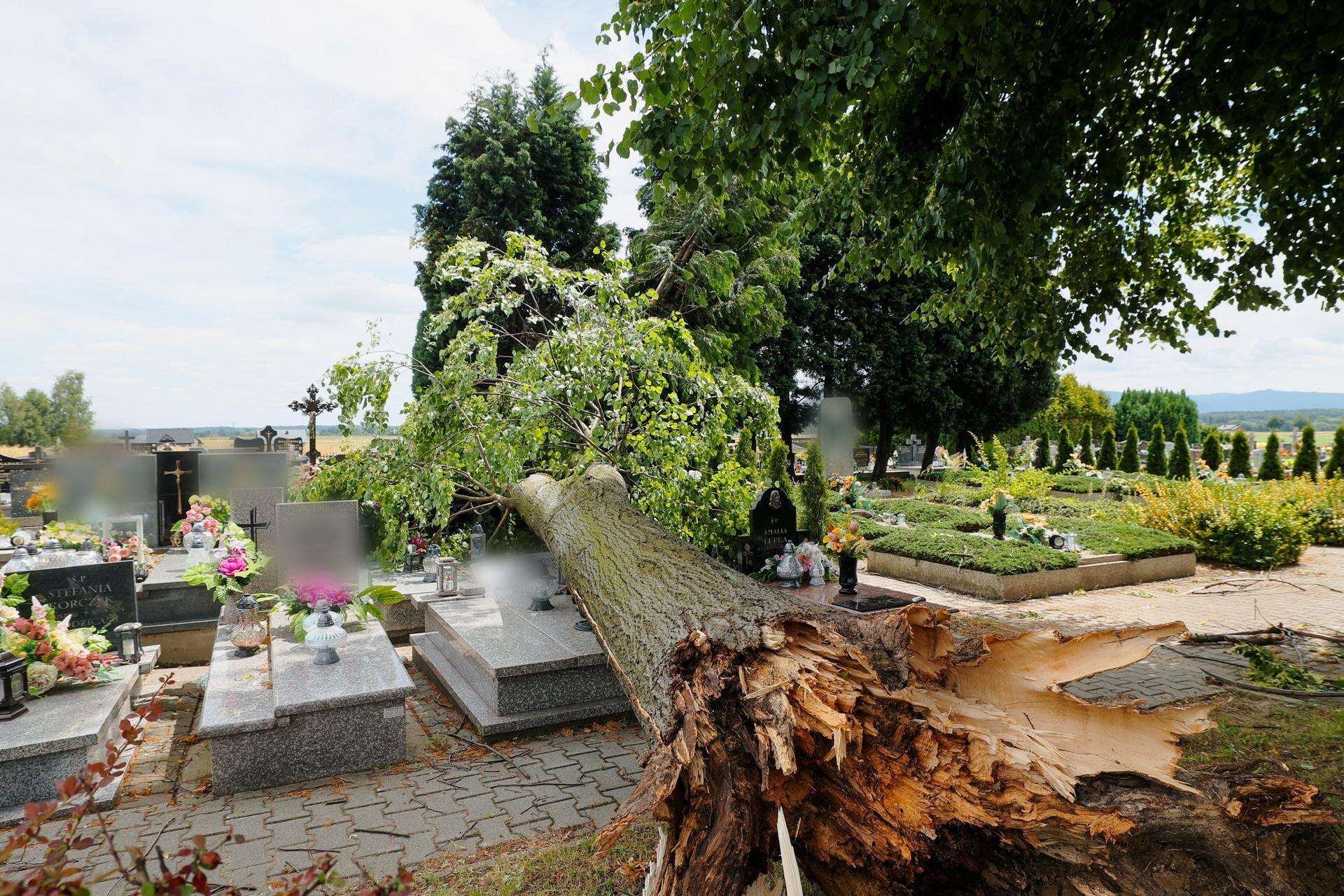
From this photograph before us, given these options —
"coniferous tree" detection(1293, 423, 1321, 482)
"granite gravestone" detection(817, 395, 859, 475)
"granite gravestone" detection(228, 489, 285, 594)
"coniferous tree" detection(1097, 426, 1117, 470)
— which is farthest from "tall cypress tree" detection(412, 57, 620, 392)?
"coniferous tree" detection(1097, 426, 1117, 470)

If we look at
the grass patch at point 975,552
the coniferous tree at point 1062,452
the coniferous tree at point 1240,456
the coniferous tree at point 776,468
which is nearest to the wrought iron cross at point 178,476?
the coniferous tree at point 776,468

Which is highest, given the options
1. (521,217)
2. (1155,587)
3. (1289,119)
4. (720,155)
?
(521,217)

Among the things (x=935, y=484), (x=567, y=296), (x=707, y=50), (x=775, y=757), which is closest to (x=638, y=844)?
(x=775, y=757)

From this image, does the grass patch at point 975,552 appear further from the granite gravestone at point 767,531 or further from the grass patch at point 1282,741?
the grass patch at point 1282,741

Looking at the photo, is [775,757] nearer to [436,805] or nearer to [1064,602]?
[436,805]

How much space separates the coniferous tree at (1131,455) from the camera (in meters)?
24.7

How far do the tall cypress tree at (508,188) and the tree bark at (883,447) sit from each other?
11.3 meters

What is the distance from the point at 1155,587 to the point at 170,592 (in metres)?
12.0

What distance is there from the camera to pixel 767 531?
920 cm

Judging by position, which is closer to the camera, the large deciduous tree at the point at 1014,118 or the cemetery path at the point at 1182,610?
the large deciduous tree at the point at 1014,118

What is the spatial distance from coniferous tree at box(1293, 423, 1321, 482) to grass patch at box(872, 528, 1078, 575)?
13.9 m

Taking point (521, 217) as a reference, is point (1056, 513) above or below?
below

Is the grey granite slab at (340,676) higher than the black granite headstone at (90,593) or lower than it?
lower

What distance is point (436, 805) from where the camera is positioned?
435 cm
